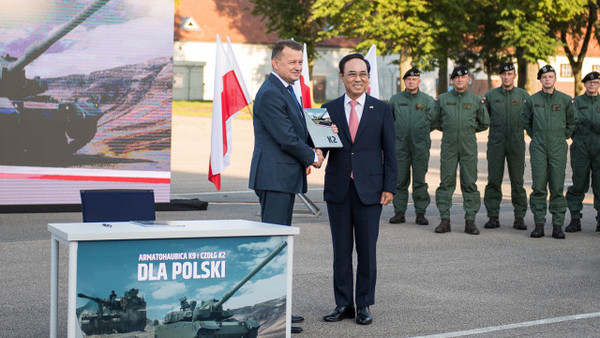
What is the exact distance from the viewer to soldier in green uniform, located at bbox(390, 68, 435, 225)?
40.6ft

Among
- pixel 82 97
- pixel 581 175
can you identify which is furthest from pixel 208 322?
pixel 82 97

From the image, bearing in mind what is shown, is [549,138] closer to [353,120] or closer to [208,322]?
[353,120]

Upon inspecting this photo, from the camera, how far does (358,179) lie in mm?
6664

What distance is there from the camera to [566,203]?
1148 cm

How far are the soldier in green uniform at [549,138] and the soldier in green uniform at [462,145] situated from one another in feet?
2.16

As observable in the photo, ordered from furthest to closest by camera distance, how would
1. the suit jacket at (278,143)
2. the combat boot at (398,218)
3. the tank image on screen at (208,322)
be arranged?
the combat boot at (398,218), the suit jacket at (278,143), the tank image on screen at (208,322)

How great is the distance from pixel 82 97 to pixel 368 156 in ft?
22.9

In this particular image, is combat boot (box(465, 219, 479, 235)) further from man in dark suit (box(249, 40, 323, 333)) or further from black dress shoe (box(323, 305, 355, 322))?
man in dark suit (box(249, 40, 323, 333))

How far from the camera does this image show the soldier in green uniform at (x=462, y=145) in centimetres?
1151

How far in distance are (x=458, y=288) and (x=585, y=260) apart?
2332 mm

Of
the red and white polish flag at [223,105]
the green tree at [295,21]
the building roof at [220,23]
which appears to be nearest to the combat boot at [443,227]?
the red and white polish flag at [223,105]

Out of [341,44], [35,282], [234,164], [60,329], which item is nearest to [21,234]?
[35,282]

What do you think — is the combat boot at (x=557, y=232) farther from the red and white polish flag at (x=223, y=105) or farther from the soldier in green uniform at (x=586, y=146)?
the red and white polish flag at (x=223, y=105)

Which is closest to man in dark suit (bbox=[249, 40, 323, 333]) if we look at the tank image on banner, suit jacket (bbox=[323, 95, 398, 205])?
suit jacket (bbox=[323, 95, 398, 205])
